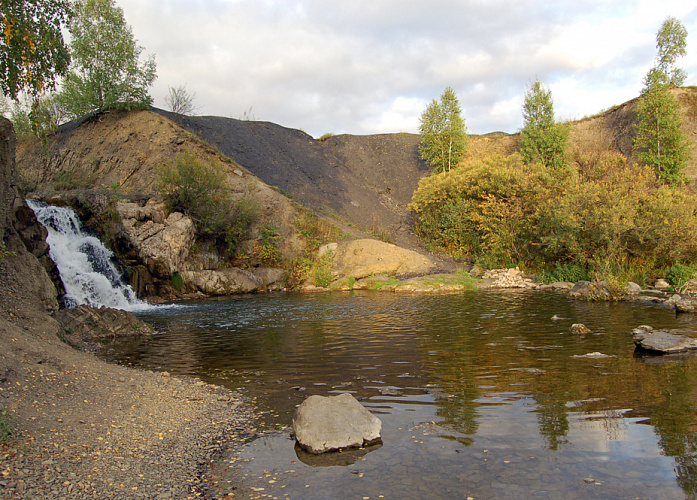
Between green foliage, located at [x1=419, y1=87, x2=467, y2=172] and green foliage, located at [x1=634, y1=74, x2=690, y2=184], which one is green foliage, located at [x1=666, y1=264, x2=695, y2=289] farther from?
green foliage, located at [x1=419, y1=87, x2=467, y2=172]

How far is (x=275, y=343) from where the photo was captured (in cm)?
1234

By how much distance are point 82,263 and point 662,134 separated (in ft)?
127

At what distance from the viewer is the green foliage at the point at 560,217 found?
20031 millimetres

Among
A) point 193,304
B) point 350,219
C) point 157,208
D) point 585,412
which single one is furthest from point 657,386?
point 350,219

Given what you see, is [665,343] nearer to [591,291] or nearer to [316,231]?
[591,291]

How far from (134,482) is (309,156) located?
45.0m

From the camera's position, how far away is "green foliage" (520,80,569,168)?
129ft

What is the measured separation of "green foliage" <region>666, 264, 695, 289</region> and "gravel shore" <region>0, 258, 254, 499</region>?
19068 millimetres

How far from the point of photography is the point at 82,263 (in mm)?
19562

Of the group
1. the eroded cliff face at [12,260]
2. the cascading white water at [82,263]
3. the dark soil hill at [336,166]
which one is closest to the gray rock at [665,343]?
the eroded cliff face at [12,260]

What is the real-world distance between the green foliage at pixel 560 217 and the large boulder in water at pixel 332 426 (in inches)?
613

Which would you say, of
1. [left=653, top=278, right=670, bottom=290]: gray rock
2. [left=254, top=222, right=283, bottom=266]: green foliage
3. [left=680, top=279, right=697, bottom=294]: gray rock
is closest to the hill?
[left=254, top=222, right=283, bottom=266]: green foliage

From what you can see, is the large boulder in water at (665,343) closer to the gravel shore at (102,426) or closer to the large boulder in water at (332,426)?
the large boulder in water at (332,426)

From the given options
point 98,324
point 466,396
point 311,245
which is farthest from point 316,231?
point 466,396
